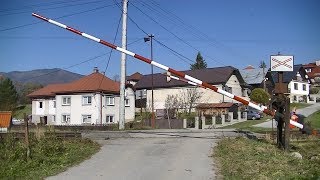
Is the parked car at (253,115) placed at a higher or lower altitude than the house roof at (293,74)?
lower

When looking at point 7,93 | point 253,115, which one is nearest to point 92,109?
point 253,115

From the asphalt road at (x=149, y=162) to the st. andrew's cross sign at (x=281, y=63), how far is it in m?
4.06

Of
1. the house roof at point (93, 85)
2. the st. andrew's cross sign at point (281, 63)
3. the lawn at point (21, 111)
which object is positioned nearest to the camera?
the st. andrew's cross sign at point (281, 63)

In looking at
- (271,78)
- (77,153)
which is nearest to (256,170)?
(77,153)

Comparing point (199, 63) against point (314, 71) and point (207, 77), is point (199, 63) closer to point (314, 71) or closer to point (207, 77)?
point (314, 71)

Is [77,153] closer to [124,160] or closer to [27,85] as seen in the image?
[124,160]

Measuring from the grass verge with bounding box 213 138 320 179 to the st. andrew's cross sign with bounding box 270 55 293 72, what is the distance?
122 inches

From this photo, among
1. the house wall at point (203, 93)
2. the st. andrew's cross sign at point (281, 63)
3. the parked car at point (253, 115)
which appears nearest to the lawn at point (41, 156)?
the st. andrew's cross sign at point (281, 63)

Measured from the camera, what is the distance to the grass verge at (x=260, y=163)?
429 inches

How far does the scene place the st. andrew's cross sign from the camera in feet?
55.8

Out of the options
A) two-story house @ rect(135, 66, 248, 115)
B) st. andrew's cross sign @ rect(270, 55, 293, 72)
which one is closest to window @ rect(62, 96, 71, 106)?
two-story house @ rect(135, 66, 248, 115)

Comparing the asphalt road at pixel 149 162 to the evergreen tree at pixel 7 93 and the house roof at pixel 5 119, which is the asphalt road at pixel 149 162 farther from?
the evergreen tree at pixel 7 93

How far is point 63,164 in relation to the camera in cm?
1345

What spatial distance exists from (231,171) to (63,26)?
12.2 m
